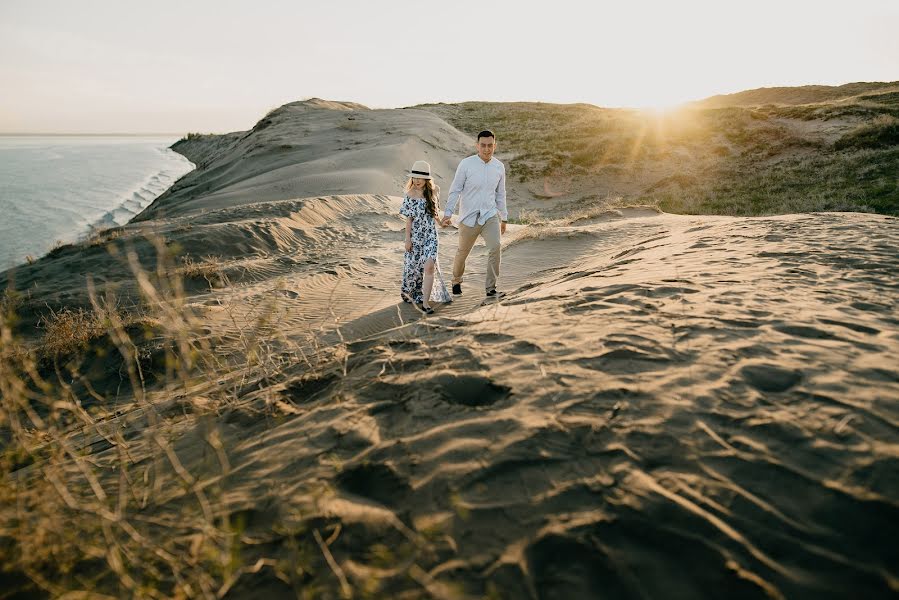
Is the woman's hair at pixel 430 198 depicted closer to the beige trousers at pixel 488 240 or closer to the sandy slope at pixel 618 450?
the beige trousers at pixel 488 240

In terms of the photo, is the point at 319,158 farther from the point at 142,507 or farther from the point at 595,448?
the point at 595,448

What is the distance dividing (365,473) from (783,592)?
1.48 meters

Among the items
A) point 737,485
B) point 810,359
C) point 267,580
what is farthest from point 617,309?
point 267,580

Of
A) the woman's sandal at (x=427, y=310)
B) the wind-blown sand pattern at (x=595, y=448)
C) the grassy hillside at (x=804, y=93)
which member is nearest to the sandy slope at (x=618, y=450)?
the wind-blown sand pattern at (x=595, y=448)

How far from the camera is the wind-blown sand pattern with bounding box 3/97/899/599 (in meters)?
1.48

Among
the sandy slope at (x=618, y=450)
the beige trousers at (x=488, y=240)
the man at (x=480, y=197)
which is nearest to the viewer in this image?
the sandy slope at (x=618, y=450)

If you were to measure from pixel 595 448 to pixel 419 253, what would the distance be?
14.0ft

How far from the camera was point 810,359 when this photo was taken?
2.41 m

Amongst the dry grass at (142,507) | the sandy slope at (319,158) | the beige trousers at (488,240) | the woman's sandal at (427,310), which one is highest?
the sandy slope at (319,158)

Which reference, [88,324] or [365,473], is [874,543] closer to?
[365,473]

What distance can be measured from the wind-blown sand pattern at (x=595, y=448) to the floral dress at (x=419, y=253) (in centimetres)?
204

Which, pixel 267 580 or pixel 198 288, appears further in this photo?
pixel 198 288

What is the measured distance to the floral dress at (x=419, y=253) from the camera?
554 cm

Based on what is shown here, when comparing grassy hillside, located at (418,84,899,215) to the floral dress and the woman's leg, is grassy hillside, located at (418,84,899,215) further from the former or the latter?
the woman's leg
